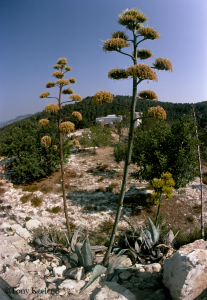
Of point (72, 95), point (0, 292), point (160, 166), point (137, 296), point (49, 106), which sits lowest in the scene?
point (137, 296)

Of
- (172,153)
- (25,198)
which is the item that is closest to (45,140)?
(172,153)

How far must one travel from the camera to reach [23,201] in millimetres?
11750

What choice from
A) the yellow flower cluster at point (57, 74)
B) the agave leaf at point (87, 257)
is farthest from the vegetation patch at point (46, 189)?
the agave leaf at point (87, 257)

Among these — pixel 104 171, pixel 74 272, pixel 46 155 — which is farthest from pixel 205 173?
pixel 74 272

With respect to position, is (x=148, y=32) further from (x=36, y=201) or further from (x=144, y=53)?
(x=36, y=201)

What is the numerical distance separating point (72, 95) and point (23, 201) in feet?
31.3

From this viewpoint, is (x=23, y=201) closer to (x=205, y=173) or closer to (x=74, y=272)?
(x=74, y=272)

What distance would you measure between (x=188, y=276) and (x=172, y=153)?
A: 8.43 m

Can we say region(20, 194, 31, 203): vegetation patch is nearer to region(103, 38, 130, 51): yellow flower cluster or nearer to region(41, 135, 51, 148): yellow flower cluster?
region(41, 135, 51, 148): yellow flower cluster

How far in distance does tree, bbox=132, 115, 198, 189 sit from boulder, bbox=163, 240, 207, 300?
6.92m

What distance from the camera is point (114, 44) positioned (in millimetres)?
3082

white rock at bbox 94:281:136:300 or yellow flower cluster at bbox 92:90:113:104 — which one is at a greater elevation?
yellow flower cluster at bbox 92:90:113:104

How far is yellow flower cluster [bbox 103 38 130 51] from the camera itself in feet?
10.1

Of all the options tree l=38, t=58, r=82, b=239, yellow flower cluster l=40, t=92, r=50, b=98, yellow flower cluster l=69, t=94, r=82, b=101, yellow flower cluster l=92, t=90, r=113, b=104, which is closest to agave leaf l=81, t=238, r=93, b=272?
tree l=38, t=58, r=82, b=239
